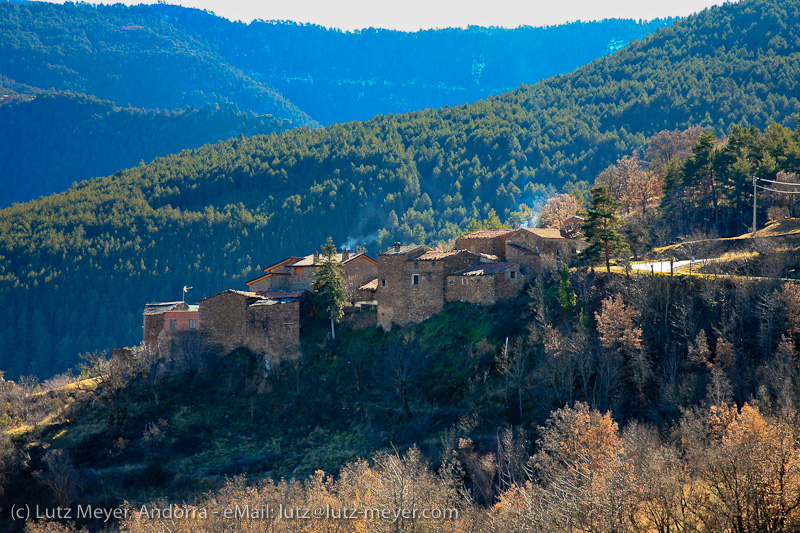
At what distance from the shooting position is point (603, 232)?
52281 mm

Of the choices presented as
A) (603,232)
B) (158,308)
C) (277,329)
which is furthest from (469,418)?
(158,308)

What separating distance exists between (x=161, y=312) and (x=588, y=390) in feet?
117

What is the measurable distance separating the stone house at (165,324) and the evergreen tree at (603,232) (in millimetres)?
31280

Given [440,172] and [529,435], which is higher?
[440,172]

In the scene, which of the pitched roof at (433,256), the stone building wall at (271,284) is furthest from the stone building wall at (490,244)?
the stone building wall at (271,284)

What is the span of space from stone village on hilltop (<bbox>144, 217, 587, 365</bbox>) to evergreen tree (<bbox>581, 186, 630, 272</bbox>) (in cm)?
340

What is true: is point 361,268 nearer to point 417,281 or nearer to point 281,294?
point 281,294

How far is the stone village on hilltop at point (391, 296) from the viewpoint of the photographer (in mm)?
55719

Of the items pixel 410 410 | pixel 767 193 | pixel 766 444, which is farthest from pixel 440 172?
pixel 766 444

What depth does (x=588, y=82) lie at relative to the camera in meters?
179

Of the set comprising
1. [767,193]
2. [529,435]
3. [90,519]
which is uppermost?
[767,193]

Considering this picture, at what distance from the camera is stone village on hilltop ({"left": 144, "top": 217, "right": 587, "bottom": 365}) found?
183ft

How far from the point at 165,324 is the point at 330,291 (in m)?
14.5

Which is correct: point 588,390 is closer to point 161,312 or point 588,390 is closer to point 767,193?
point 767,193
